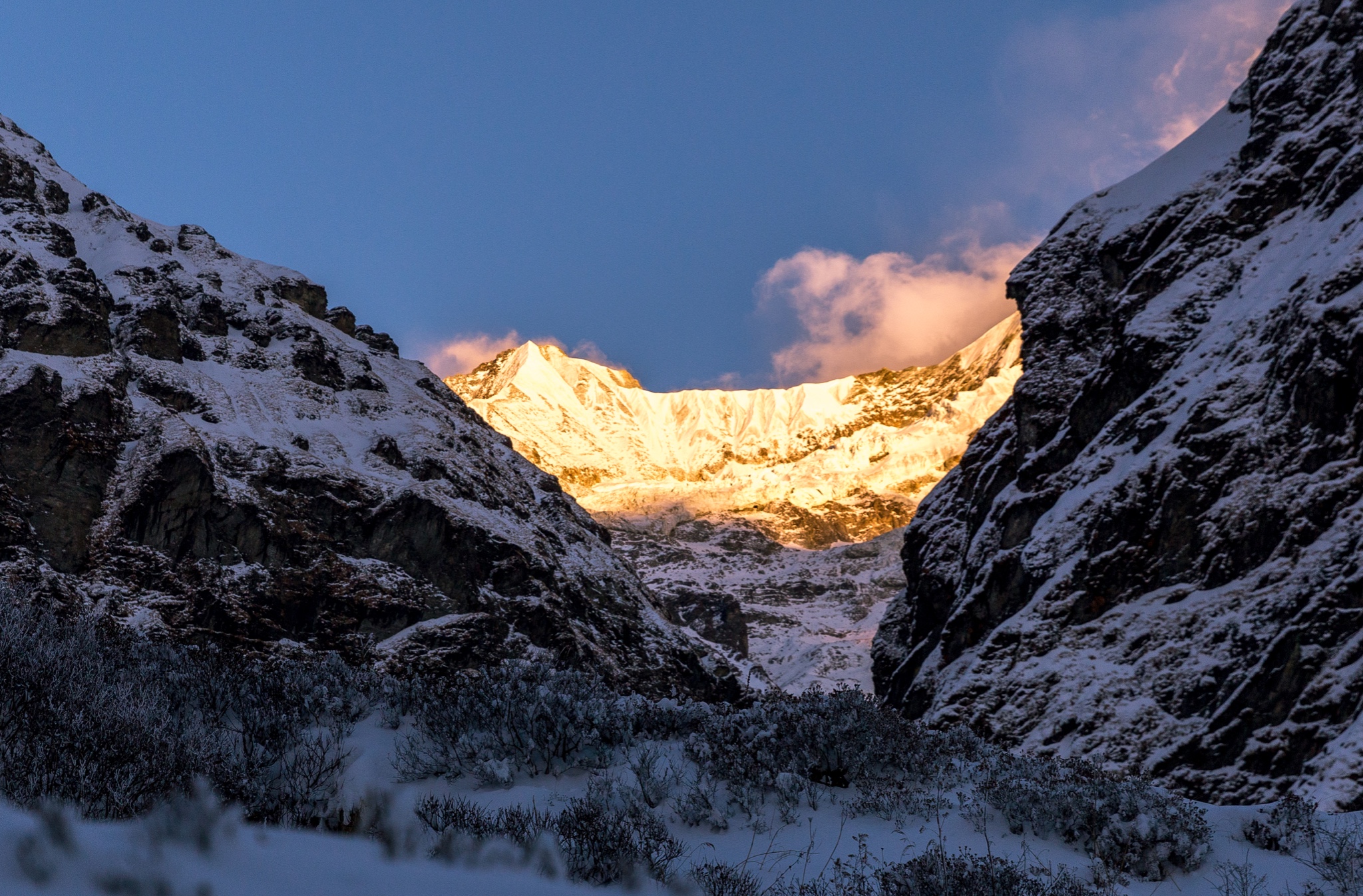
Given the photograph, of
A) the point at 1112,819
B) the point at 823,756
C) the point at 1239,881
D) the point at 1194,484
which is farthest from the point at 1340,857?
the point at 1194,484

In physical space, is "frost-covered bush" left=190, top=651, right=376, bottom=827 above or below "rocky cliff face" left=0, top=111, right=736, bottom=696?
below

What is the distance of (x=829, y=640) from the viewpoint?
144 m

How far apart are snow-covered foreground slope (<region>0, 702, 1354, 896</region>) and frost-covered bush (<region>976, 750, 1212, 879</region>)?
4.6 inches

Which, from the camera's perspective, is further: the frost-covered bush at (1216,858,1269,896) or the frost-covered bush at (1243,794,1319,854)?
the frost-covered bush at (1243,794,1319,854)

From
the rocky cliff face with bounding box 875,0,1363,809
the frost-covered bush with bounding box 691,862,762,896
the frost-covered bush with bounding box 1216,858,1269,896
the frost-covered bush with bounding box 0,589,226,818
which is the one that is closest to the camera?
the frost-covered bush with bounding box 691,862,762,896

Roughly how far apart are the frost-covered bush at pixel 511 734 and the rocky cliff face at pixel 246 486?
32.2 meters

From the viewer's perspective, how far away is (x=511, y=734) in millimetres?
11094

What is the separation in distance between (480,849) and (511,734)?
5300 millimetres

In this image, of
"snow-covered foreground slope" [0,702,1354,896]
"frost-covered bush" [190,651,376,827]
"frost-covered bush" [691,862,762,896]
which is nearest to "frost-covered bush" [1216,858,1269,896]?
"snow-covered foreground slope" [0,702,1354,896]

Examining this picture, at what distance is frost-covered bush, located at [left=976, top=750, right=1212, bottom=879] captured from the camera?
29.1 feet

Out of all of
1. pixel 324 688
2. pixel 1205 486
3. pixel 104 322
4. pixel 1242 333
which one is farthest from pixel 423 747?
pixel 104 322

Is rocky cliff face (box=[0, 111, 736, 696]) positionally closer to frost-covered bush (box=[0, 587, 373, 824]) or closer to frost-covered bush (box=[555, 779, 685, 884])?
frost-covered bush (box=[0, 587, 373, 824])

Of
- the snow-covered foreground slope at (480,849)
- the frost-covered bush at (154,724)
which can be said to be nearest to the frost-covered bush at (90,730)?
the frost-covered bush at (154,724)

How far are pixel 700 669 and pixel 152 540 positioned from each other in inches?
1355
